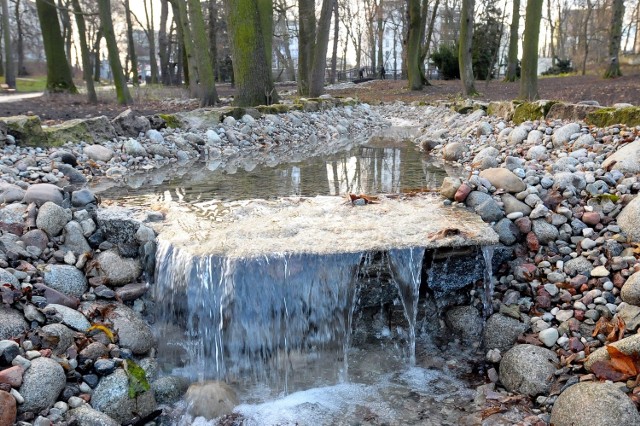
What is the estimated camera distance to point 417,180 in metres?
6.12

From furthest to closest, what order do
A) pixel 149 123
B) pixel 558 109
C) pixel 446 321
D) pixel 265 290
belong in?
1. pixel 149 123
2. pixel 558 109
3. pixel 446 321
4. pixel 265 290

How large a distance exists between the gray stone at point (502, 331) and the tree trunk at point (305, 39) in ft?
37.4

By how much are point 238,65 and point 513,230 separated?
738 centimetres

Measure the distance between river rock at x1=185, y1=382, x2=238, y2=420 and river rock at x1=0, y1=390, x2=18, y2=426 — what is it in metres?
0.98

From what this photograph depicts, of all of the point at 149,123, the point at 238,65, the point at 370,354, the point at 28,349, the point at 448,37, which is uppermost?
the point at 448,37

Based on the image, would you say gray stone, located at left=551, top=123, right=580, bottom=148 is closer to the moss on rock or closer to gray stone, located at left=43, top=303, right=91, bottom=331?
the moss on rock

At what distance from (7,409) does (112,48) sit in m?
10.5

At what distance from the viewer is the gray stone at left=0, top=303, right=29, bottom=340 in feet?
9.77

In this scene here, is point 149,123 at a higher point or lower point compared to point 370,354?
higher

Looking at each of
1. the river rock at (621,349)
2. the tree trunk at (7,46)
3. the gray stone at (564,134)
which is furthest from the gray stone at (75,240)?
the tree trunk at (7,46)

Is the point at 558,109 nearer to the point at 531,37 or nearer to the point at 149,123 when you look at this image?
the point at 531,37

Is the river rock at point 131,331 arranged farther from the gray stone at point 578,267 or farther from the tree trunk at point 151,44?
the tree trunk at point 151,44

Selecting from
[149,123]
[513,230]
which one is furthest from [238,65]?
[513,230]

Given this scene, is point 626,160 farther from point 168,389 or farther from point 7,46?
point 7,46
